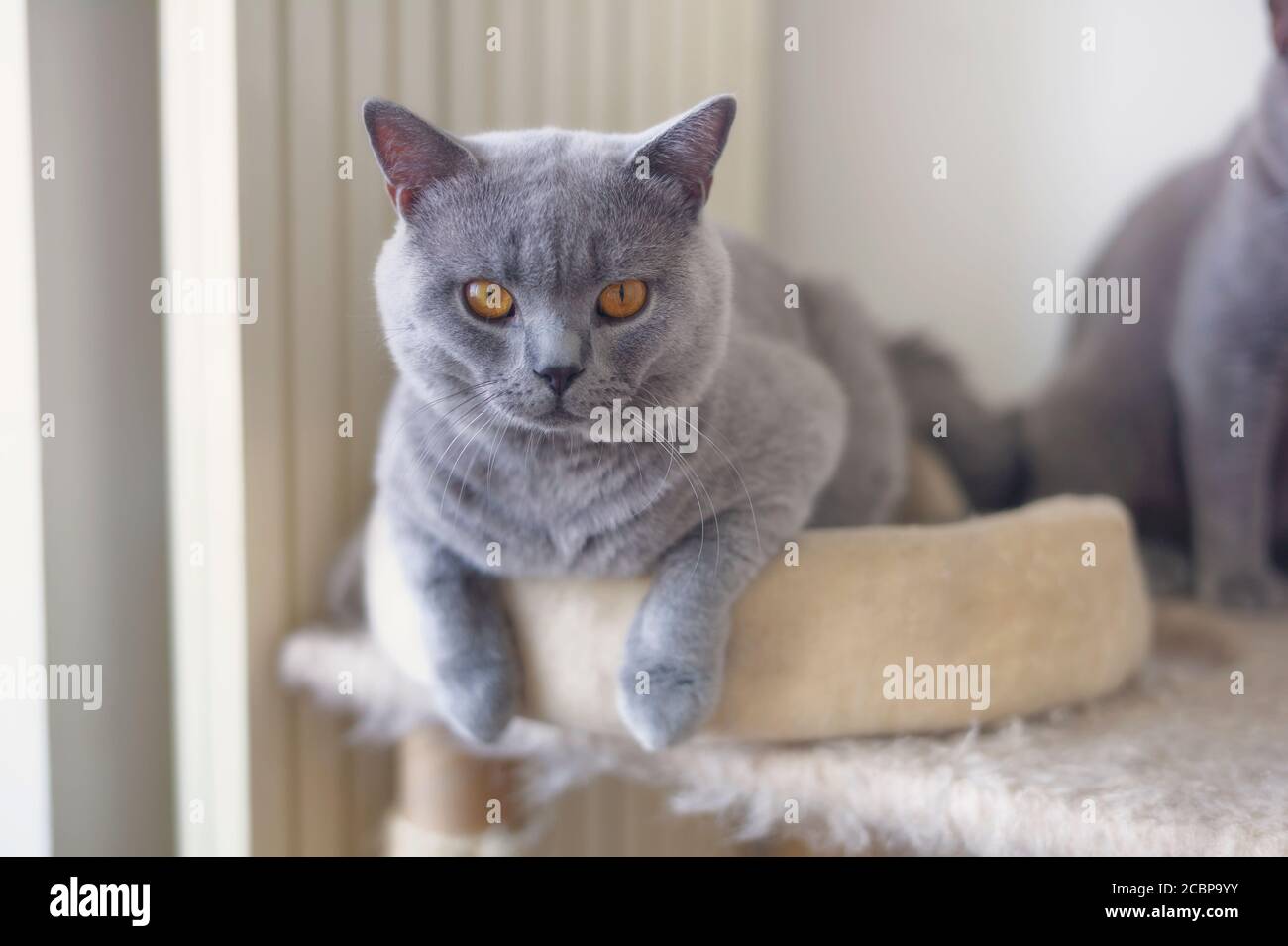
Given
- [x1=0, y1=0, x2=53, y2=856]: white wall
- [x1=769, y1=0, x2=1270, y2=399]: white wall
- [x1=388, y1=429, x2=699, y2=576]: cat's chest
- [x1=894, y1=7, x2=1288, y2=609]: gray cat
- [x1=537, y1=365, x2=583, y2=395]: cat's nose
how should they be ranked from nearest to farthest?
1. [x1=537, y1=365, x2=583, y2=395]: cat's nose
2. [x1=388, y1=429, x2=699, y2=576]: cat's chest
3. [x1=0, y1=0, x2=53, y2=856]: white wall
4. [x1=894, y1=7, x2=1288, y2=609]: gray cat
5. [x1=769, y1=0, x2=1270, y2=399]: white wall

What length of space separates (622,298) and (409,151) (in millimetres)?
→ 189

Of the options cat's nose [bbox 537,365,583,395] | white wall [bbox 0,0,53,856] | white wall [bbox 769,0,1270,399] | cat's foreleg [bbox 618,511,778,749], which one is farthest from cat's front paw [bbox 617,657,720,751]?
white wall [bbox 769,0,1270,399]

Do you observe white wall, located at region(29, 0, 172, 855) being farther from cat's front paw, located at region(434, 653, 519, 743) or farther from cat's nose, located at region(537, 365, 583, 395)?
cat's nose, located at region(537, 365, 583, 395)

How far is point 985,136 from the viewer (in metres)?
1.62

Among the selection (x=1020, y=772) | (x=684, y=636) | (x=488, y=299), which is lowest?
(x=1020, y=772)

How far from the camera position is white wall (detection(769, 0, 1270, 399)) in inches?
58.4

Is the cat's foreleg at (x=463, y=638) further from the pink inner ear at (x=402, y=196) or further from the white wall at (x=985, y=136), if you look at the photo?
the white wall at (x=985, y=136)

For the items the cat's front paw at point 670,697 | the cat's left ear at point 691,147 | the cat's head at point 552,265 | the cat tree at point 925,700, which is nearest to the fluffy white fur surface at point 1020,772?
the cat tree at point 925,700

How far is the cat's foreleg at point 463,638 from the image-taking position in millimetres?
845

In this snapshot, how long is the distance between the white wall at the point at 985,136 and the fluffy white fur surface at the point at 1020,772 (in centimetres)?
76

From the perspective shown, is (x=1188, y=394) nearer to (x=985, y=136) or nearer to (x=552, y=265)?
(x=985, y=136)

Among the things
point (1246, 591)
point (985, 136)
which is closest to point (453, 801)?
point (1246, 591)

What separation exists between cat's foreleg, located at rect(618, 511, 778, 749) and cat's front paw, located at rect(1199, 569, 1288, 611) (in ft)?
2.29

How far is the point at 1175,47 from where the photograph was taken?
1469 millimetres
